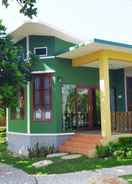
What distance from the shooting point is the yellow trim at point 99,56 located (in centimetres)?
1477

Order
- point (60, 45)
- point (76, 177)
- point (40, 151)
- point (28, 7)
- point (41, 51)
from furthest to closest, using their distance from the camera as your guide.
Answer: point (41, 51), point (60, 45), point (40, 151), point (28, 7), point (76, 177)

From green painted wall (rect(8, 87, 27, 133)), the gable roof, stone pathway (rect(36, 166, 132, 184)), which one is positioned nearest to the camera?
stone pathway (rect(36, 166, 132, 184))

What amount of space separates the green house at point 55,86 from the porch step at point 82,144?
0.98 ft

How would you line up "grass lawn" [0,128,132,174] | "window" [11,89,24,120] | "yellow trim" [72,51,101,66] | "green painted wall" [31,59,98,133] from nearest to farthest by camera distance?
"grass lawn" [0,128,132,174]
"yellow trim" [72,51,101,66]
"green painted wall" [31,59,98,133]
"window" [11,89,24,120]

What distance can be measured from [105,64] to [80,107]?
12.3 ft

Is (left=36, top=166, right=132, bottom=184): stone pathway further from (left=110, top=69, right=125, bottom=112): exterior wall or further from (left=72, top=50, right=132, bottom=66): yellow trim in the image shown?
(left=110, top=69, right=125, bottom=112): exterior wall

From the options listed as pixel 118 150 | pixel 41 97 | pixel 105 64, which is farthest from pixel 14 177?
pixel 105 64

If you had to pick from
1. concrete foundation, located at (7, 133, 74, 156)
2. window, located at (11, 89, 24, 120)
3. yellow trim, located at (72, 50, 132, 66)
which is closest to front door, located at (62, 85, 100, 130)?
concrete foundation, located at (7, 133, 74, 156)

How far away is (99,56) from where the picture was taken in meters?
14.8

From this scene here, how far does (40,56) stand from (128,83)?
19.5ft

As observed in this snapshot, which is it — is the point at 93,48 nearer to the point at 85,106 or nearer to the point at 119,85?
the point at 85,106

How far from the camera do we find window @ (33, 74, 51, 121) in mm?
15914

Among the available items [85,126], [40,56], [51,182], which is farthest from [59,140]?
[51,182]

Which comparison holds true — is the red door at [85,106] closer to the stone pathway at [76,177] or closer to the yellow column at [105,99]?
the yellow column at [105,99]
